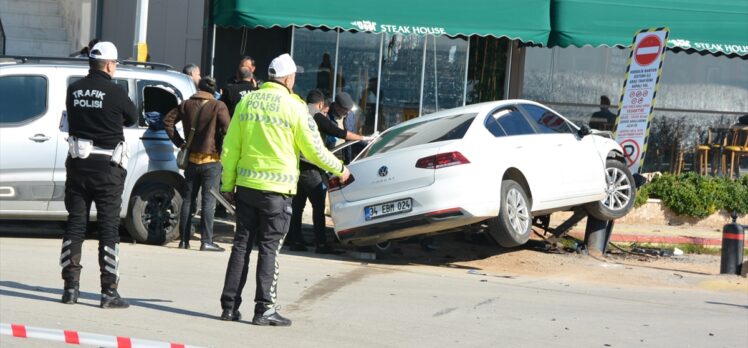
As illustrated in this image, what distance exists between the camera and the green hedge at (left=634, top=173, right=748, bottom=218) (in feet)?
54.7

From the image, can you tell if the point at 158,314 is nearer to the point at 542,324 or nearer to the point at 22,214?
the point at 542,324

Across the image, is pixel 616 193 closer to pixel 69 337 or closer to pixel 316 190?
pixel 316 190

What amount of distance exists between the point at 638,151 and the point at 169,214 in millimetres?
5468

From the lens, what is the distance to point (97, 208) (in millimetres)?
8523

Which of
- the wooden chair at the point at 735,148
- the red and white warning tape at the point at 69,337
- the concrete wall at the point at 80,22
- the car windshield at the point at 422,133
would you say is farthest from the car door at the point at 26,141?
the wooden chair at the point at 735,148

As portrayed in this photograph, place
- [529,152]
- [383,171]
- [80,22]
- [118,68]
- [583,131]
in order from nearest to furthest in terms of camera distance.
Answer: [383,171]
[529,152]
[118,68]
[583,131]
[80,22]

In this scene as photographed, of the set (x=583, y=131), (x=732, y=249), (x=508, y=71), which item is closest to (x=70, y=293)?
(x=583, y=131)

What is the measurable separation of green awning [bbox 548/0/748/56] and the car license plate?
5.76m

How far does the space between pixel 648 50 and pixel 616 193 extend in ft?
6.07

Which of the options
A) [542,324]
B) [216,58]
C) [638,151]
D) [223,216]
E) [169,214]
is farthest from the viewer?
[216,58]

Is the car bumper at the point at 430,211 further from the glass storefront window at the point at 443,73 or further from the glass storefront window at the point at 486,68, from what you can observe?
the glass storefront window at the point at 486,68

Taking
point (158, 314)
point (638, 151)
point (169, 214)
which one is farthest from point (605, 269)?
point (158, 314)

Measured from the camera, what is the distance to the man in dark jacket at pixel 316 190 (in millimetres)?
12523

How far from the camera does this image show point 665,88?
786 inches
